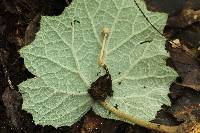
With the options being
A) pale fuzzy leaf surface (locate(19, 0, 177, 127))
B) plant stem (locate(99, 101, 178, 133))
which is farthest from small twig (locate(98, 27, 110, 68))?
plant stem (locate(99, 101, 178, 133))

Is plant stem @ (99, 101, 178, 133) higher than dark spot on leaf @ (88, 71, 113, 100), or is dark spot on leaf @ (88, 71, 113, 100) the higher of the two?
dark spot on leaf @ (88, 71, 113, 100)

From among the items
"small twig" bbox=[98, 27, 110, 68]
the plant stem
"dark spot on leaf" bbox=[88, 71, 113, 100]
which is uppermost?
"small twig" bbox=[98, 27, 110, 68]

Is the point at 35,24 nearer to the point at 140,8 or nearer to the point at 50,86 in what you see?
the point at 50,86

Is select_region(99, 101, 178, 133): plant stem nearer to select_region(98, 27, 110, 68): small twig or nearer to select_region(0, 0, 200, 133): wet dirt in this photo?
select_region(0, 0, 200, 133): wet dirt

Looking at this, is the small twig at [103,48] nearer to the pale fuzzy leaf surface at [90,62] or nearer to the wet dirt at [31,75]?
the pale fuzzy leaf surface at [90,62]

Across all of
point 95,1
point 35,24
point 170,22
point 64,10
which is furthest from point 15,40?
point 170,22

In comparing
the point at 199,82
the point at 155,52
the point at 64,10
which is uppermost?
the point at 64,10
